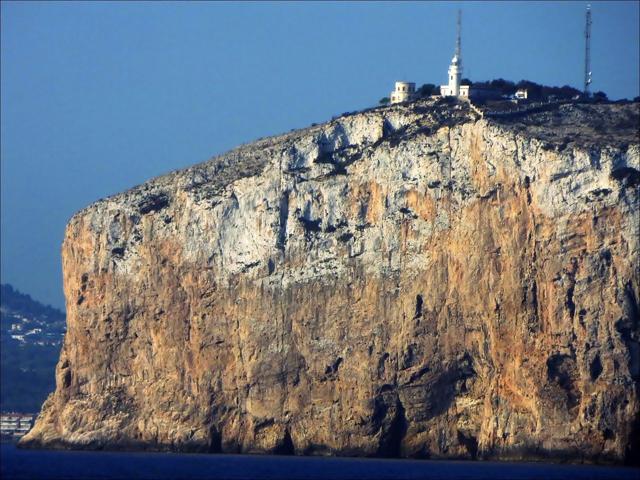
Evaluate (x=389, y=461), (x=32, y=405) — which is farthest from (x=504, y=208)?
(x=32, y=405)

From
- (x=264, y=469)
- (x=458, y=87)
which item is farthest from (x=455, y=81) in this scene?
(x=264, y=469)

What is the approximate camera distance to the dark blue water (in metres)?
82.6

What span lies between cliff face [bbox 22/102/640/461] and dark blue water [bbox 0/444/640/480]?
2398mm

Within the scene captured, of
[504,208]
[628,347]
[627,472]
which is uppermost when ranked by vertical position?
[504,208]

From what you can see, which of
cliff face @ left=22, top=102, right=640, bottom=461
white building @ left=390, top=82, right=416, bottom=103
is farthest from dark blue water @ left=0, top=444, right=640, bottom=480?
white building @ left=390, top=82, right=416, bottom=103

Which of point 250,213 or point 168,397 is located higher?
point 250,213

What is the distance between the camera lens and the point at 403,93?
11431 cm

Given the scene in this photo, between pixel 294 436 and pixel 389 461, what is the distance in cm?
578

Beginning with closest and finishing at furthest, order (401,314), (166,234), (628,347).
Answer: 1. (628,347)
2. (401,314)
3. (166,234)

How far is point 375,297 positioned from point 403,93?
20.4 m

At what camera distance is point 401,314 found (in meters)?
96.5

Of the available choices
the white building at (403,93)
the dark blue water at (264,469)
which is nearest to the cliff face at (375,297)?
the dark blue water at (264,469)

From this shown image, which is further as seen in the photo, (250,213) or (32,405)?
(32,405)

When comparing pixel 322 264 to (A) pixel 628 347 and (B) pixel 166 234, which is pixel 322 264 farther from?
(A) pixel 628 347
